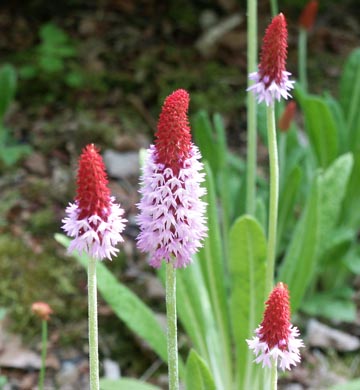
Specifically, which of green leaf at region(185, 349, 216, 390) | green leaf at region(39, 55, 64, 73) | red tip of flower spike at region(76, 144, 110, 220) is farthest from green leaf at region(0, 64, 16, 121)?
red tip of flower spike at region(76, 144, 110, 220)

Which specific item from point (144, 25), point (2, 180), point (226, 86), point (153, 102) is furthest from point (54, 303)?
point (144, 25)

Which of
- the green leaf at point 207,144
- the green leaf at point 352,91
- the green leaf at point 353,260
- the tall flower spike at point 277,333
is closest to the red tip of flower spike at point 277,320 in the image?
the tall flower spike at point 277,333

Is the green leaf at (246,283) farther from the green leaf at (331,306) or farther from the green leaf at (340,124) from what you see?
the green leaf at (340,124)

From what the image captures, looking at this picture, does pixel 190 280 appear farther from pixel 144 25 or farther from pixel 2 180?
pixel 144 25

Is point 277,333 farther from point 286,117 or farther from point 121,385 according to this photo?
point 286,117

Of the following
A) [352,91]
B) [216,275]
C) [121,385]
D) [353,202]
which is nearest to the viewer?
[121,385]

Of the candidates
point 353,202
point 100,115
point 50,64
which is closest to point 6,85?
point 50,64
